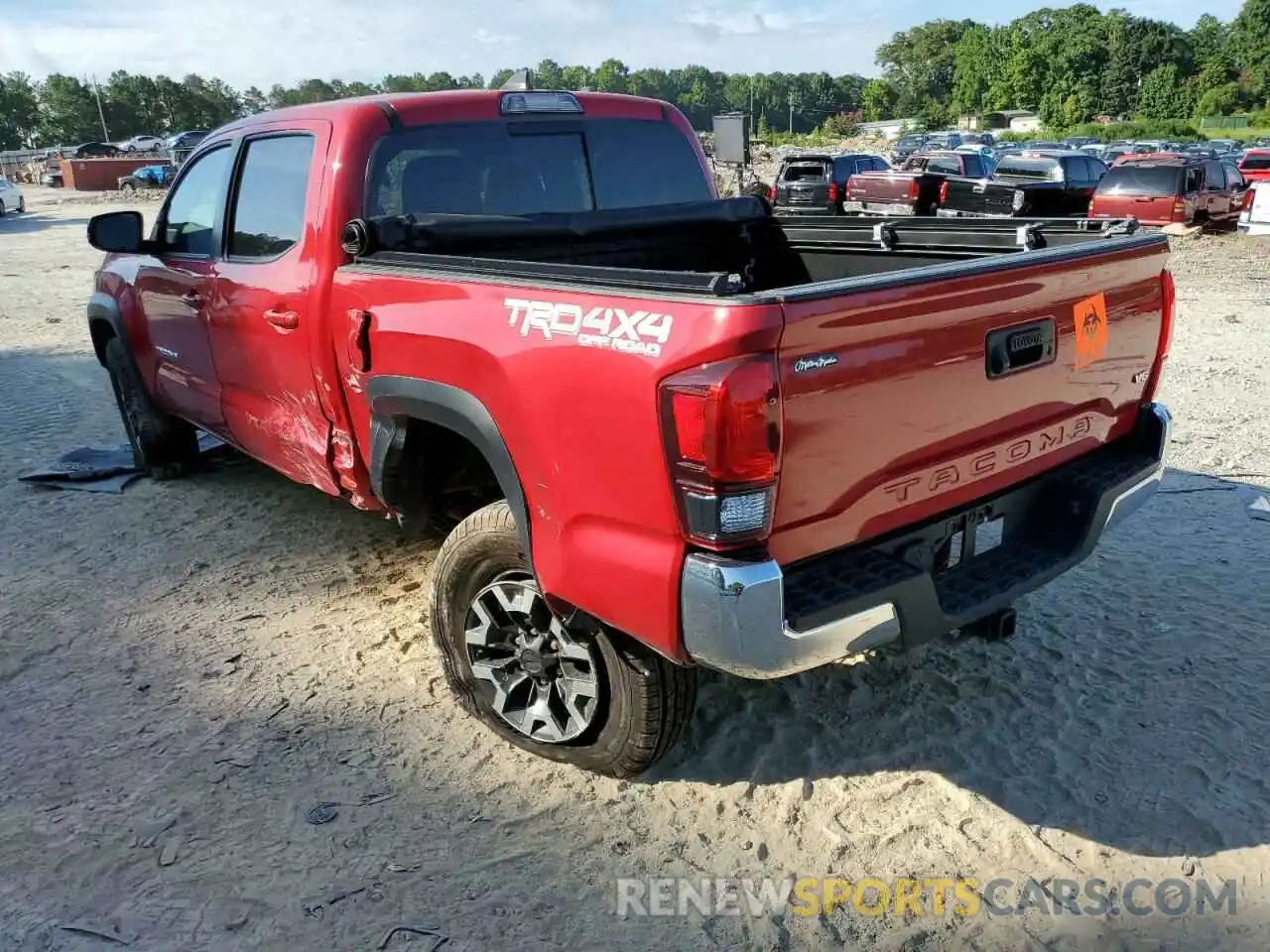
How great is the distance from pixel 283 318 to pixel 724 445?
2.22m

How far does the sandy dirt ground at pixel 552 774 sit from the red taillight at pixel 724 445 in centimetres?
109

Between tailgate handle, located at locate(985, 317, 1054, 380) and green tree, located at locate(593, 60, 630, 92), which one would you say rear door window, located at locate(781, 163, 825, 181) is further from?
green tree, located at locate(593, 60, 630, 92)

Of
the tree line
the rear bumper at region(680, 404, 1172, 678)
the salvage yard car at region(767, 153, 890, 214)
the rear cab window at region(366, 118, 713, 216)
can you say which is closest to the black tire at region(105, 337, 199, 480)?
the rear cab window at region(366, 118, 713, 216)

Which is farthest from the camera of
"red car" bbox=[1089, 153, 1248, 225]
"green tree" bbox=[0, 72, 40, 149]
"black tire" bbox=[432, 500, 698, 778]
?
"green tree" bbox=[0, 72, 40, 149]

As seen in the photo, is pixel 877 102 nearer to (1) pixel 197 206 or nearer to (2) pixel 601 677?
(1) pixel 197 206

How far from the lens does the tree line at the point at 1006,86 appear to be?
7575 centimetres

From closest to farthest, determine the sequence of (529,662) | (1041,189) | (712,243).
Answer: (529,662) → (712,243) → (1041,189)

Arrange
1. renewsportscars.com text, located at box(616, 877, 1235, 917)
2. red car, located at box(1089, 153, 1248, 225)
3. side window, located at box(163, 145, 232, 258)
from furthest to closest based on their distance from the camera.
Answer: red car, located at box(1089, 153, 1248, 225)
side window, located at box(163, 145, 232, 258)
renewsportscars.com text, located at box(616, 877, 1235, 917)

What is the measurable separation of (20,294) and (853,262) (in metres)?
13.8

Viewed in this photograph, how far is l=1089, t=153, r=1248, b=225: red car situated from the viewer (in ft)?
52.9

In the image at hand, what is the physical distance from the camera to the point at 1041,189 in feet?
56.3

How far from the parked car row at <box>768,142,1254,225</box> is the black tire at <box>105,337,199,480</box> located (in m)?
11.4

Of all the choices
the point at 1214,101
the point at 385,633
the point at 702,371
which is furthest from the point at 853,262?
the point at 1214,101

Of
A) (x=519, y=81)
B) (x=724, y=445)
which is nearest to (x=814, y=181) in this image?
(x=519, y=81)
